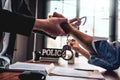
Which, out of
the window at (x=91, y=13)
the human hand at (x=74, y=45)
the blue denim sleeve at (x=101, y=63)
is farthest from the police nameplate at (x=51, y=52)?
the window at (x=91, y=13)

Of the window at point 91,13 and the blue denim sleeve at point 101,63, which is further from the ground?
the window at point 91,13

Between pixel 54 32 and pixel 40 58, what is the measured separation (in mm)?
837

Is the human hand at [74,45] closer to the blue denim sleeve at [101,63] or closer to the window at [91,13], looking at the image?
the blue denim sleeve at [101,63]

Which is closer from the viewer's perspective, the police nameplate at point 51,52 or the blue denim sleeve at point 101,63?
the blue denim sleeve at point 101,63

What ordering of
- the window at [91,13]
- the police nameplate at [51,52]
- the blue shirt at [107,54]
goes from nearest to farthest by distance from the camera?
1. the blue shirt at [107,54]
2. the police nameplate at [51,52]
3. the window at [91,13]

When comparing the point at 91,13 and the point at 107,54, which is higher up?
the point at 91,13

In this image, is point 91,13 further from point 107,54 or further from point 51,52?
point 107,54

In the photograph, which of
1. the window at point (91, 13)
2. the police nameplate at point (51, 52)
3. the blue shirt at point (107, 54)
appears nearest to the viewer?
the blue shirt at point (107, 54)

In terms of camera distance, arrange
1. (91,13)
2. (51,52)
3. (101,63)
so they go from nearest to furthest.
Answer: (101,63) → (51,52) → (91,13)

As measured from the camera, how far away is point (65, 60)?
2090 millimetres

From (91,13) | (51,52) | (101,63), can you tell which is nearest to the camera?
(101,63)

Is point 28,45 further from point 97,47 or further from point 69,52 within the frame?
point 97,47

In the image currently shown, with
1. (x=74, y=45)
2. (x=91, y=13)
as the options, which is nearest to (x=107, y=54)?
(x=74, y=45)

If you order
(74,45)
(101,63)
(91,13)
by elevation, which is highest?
(91,13)
